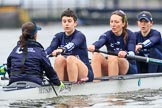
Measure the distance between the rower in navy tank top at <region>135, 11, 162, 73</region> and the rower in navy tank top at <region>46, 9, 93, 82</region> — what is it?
6.02 feet

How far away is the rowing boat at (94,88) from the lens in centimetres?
1302

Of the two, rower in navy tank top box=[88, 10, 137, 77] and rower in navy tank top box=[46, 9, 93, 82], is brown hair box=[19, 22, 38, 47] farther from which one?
rower in navy tank top box=[88, 10, 137, 77]

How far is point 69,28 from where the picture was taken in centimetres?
A: 1438

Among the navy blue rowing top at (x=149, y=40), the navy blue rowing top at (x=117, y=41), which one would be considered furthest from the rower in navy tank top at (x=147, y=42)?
the navy blue rowing top at (x=117, y=41)

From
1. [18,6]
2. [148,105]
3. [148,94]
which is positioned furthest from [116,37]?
[18,6]

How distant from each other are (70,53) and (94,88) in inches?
33.8

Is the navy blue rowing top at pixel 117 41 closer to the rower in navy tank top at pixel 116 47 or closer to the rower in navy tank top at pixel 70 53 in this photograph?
the rower in navy tank top at pixel 116 47

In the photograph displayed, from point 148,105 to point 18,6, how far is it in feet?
183

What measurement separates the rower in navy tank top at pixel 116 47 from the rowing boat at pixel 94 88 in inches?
9.9

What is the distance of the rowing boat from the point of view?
42.7 feet

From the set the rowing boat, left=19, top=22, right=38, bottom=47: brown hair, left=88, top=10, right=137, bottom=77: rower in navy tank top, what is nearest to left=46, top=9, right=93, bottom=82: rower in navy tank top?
the rowing boat

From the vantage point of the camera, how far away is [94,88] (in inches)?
573

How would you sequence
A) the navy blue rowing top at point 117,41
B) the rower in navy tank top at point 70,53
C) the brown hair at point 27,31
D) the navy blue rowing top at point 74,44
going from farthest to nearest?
the navy blue rowing top at point 117,41, the navy blue rowing top at point 74,44, the rower in navy tank top at point 70,53, the brown hair at point 27,31

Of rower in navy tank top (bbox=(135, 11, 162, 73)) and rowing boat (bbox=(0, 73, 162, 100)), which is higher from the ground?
rower in navy tank top (bbox=(135, 11, 162, 73))
